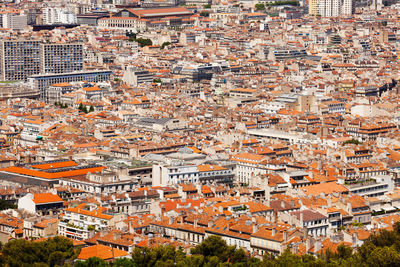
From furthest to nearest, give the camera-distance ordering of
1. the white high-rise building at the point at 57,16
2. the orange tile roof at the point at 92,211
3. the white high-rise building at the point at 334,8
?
the white high-rise building at the point at 334,8 < the white high-rise building at the point at 57,16 < the orange tile roof at the point at 92,211

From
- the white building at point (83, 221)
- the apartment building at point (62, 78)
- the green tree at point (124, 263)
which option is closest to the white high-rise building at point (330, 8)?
the apartment building at point (62, 78)

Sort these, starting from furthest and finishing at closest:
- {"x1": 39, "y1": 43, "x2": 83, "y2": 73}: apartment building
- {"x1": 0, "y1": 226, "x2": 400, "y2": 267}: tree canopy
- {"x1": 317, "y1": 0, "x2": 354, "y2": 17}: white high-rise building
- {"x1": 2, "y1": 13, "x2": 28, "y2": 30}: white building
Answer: {"x1": 317, "y1": 0, "x2": 354, "y2": 17}: white high-rise building
{"x1": 2, "y1": 13, "x2": 28, "y2": 30}: white building
{"x1": 39, "y1": 43, "x2": 83, "y2": 73}: apartment building
{"x1": 0, "y1": 226, "x2": 400, "y2": 267}: tree canopy

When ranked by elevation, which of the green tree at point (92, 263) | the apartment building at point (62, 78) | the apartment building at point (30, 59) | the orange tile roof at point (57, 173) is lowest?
the green tree at point (92, 263)

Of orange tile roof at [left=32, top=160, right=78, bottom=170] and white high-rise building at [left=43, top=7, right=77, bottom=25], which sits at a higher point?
white high-rise building at [left=43, top=7, right=77, bottom=25]

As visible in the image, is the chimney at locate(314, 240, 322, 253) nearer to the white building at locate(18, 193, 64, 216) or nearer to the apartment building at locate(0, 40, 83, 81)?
the white building at locate(18, 193, 64, 216)

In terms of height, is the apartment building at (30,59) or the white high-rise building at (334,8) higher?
the white high-rise building at (334,8)

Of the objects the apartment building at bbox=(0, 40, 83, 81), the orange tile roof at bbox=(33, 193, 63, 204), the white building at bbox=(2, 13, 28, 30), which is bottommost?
the orange tile roof at bbox=(33, 193, 63, 204)

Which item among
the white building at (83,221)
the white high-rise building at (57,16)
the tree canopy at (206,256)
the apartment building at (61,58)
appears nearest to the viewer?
the tree canopy at (206,256)

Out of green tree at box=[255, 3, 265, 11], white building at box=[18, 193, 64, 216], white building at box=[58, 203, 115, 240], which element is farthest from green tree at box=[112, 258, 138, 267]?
green tree at box=[255, 3, 265, 11]

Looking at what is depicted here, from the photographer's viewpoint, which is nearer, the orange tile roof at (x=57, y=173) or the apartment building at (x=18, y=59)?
the orange tile roof at (x=57, y=173)

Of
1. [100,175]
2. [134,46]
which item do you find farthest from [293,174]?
[134,46]

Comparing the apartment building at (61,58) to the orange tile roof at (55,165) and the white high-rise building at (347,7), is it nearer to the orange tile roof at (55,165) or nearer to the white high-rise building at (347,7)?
the orange tile roof at (55,165)

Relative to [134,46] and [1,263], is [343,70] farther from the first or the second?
[1,263]
